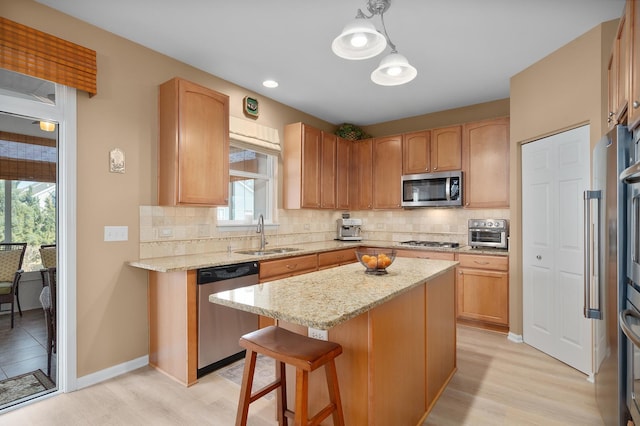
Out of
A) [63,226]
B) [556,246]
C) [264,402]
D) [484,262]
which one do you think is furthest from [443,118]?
[63,226]

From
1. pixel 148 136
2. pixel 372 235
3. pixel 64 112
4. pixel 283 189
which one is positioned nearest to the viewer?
pixel 64 112

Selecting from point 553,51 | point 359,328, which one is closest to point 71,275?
point 359,328

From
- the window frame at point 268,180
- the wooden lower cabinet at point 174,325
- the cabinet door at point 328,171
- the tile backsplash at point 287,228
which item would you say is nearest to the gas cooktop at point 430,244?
the tile backsplash at point 287,228

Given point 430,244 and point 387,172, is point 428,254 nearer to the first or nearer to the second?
point 430,244

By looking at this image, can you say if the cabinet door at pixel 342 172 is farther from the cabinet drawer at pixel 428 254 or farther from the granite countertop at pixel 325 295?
the granite countertop at pixel 325 295

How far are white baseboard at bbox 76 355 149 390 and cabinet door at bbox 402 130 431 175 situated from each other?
3.73 metres

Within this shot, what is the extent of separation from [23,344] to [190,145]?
189 centimetres

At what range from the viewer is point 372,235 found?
5.31m

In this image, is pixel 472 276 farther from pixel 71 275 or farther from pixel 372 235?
pixel 71 275

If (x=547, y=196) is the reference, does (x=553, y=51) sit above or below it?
above

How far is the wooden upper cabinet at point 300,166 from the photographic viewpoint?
425 cm

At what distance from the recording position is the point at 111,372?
263 centimetres

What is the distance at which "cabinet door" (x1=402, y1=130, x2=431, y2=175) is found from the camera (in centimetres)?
445

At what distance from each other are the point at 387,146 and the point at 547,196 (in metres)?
2.22
